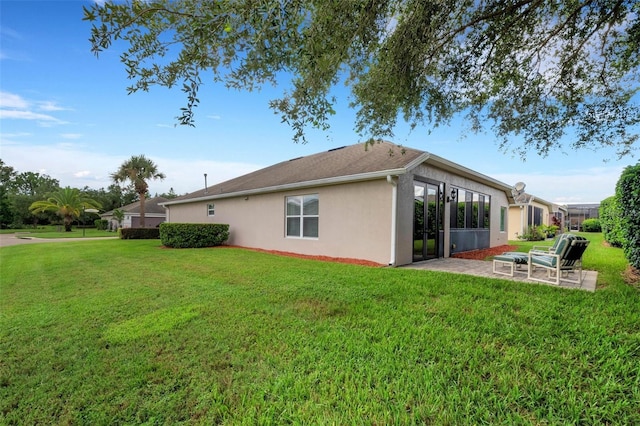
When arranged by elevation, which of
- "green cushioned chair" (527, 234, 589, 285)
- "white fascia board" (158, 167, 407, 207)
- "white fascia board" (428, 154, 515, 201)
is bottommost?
"green cushioned chair" (527, 234, 589, 285)

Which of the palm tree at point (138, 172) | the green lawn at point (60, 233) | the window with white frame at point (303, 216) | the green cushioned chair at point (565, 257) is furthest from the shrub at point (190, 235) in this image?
the green lawn at point (60, 233)

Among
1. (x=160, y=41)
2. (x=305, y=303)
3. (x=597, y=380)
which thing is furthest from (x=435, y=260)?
(x=160, y=41)

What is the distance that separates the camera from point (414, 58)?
4.88 meters

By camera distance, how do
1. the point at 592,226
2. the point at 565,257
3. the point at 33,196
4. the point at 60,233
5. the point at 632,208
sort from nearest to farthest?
1. the point at 565,257
2. the point at 632,208
3. the point at 592,226
4. the point at 60,233
5. the point at 33,196

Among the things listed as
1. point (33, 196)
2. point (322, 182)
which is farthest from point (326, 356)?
point (33, 196)

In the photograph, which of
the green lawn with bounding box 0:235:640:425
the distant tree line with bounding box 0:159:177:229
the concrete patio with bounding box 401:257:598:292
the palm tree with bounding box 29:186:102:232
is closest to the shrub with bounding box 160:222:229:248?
the green lawn with bounding box 0:235:640:425

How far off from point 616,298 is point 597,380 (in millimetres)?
3141

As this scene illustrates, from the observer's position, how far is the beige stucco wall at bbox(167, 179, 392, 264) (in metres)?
8.81

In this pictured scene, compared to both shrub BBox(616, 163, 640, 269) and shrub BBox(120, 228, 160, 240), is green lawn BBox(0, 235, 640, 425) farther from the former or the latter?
shrub BBox(120, 228, 160, 240)

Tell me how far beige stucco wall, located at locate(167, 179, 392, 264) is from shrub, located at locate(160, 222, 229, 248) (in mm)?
1261

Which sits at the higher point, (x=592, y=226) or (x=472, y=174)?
(x=472, y=174)

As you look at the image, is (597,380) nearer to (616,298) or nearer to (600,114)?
(616,298)

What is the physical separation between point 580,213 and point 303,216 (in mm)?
48011

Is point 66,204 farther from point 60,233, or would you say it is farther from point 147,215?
point 147,215
